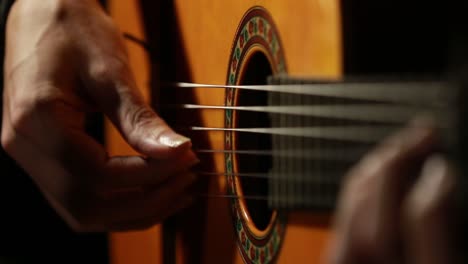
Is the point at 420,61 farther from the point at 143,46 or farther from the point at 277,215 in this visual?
the point at 143,46

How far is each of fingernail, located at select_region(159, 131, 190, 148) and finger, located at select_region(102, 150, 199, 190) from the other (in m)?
0.03

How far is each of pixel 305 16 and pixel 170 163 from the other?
0.24 meters

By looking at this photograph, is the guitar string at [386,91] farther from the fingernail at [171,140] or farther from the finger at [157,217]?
the finger at [157,217]

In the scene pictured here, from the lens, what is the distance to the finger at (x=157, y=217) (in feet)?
2.94

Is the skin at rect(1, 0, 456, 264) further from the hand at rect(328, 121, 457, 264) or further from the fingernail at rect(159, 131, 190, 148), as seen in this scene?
the hand at rect(328, 121, 457, 264)

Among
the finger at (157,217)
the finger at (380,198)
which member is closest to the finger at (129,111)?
A: the finger at (157,217)

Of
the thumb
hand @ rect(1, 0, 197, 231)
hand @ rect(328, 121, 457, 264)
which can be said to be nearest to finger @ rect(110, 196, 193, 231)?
hand @ rect(1, 0, 197, 231)

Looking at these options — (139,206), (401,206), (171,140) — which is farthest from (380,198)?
(139,206)

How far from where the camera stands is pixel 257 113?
2.78ft

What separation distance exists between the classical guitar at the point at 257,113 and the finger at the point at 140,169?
0.13 feet

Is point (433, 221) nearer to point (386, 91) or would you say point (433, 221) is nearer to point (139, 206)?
point (386, 91)

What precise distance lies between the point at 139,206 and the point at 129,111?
13cm

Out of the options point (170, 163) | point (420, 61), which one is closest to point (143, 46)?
point (170, 163)

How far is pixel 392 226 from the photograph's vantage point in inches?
18.6
